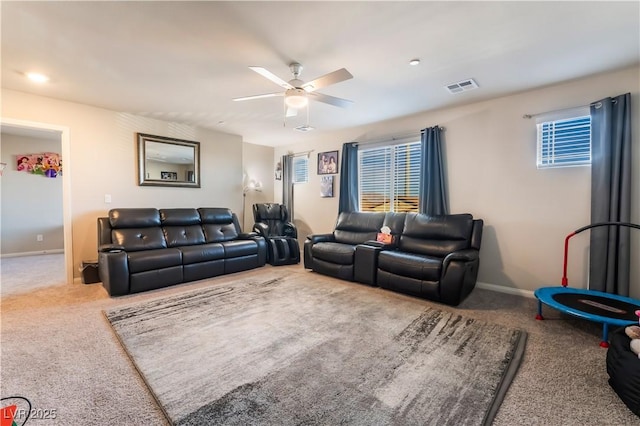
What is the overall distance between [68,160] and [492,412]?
5.29 m

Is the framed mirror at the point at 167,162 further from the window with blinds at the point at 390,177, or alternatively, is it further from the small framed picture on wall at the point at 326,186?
the window with blinds at the point at 390,177

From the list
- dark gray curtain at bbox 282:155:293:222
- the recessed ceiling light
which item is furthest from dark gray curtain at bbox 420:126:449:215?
the recessed ceiling light

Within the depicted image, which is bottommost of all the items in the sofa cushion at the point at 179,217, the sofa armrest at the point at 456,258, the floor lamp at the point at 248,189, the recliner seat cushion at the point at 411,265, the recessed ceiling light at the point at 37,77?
the recliner seat cushion at the point at 411,265

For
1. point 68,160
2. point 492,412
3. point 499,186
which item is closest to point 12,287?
point 68,160

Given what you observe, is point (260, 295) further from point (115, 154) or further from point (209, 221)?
point (115, 154)

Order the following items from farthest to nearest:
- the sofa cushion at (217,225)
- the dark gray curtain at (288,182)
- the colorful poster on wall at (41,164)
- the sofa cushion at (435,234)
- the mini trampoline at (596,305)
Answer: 1. the dark gray curtain at (288,182)
2. the colorful poster on wall at (41,164)
3. the sofa cushion at (217,225)
4. the sofa cushion at (435,234)
5. the mini trampoline at (596,305)

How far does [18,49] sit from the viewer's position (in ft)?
8.29

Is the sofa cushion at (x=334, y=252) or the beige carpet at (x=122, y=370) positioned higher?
the sofa cushion at (x=334, y=252)

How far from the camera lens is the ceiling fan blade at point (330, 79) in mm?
2314

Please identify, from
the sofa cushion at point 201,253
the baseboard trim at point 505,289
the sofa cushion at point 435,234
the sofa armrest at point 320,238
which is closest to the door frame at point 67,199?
the sofa cushion at point 201,253

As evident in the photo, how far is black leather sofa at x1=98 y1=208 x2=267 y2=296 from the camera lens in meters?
3.44

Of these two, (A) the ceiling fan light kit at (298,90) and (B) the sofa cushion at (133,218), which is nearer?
(A) the ceiling fan light kit at (298,90)

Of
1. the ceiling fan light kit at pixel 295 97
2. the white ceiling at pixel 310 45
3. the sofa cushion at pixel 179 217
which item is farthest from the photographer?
the sofa cushion at pixel 179 217

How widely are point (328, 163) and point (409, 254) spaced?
270 cm
